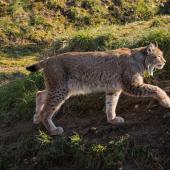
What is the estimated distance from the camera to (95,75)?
7910 mm

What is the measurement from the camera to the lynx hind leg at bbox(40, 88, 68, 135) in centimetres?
776

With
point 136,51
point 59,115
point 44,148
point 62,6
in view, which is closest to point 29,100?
point 59,115

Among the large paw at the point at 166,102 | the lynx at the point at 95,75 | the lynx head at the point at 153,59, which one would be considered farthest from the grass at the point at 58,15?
the large paw at the point at 166,102

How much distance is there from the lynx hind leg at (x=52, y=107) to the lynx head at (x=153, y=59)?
1291 millimetres

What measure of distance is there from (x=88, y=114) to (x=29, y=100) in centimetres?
116

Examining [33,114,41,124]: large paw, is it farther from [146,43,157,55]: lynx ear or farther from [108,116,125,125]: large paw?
[146,43,157,55]: lynx ear

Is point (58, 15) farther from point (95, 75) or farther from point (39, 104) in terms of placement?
point (95, 75)

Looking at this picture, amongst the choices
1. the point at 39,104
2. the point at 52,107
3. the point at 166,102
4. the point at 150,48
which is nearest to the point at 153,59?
the point at 150,48

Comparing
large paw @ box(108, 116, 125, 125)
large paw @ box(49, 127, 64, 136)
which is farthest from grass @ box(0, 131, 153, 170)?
large paw @ box(108, 116, 125, 125)

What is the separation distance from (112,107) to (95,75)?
526mm

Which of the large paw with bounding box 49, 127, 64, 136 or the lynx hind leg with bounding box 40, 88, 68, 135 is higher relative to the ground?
the lynx hind leg with bounding box 40, 88, 68, 135

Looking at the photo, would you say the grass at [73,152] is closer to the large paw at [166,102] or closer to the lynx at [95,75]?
the lynx at [95,75]

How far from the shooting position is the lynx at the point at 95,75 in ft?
25.5

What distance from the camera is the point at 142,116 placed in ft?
25.4
